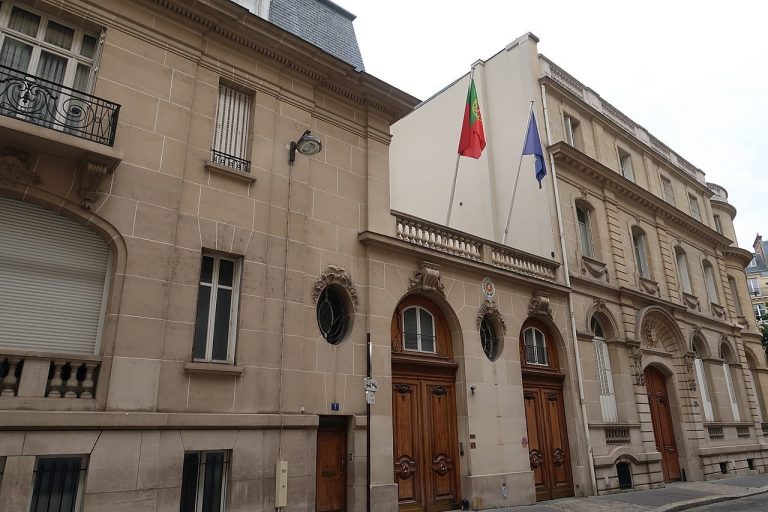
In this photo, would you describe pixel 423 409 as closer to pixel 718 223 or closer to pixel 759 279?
pixel 718 223

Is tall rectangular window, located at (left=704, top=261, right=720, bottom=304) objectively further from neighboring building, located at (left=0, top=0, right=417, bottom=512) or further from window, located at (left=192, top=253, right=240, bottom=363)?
window, located at (left=192, top=253, right=240, bottom=363)

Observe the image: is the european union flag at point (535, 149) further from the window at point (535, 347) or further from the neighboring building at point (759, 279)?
the neighboring building at point (759, 279)

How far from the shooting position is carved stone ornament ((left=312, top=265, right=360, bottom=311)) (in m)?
10.4

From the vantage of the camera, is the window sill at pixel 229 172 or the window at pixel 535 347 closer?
the window sill at pixel 229 172

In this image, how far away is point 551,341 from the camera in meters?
15.4

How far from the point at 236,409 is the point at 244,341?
44.1 inches

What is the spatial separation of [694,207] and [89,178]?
26221 mm

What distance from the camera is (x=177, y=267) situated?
877cm

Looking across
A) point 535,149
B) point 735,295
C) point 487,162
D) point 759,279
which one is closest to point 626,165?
point 487,162

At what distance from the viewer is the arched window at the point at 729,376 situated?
2234 centimetres

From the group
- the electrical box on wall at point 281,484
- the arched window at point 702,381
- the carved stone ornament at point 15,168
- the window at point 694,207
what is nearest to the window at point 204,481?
the electrical box on wall at point 281,484

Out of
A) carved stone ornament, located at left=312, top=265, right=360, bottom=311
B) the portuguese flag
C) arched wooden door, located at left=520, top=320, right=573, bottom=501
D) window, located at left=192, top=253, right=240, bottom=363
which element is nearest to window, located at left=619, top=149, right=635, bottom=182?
the portuguese flag

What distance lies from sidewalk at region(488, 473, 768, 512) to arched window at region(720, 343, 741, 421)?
18.0 feet

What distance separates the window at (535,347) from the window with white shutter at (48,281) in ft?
34.8
